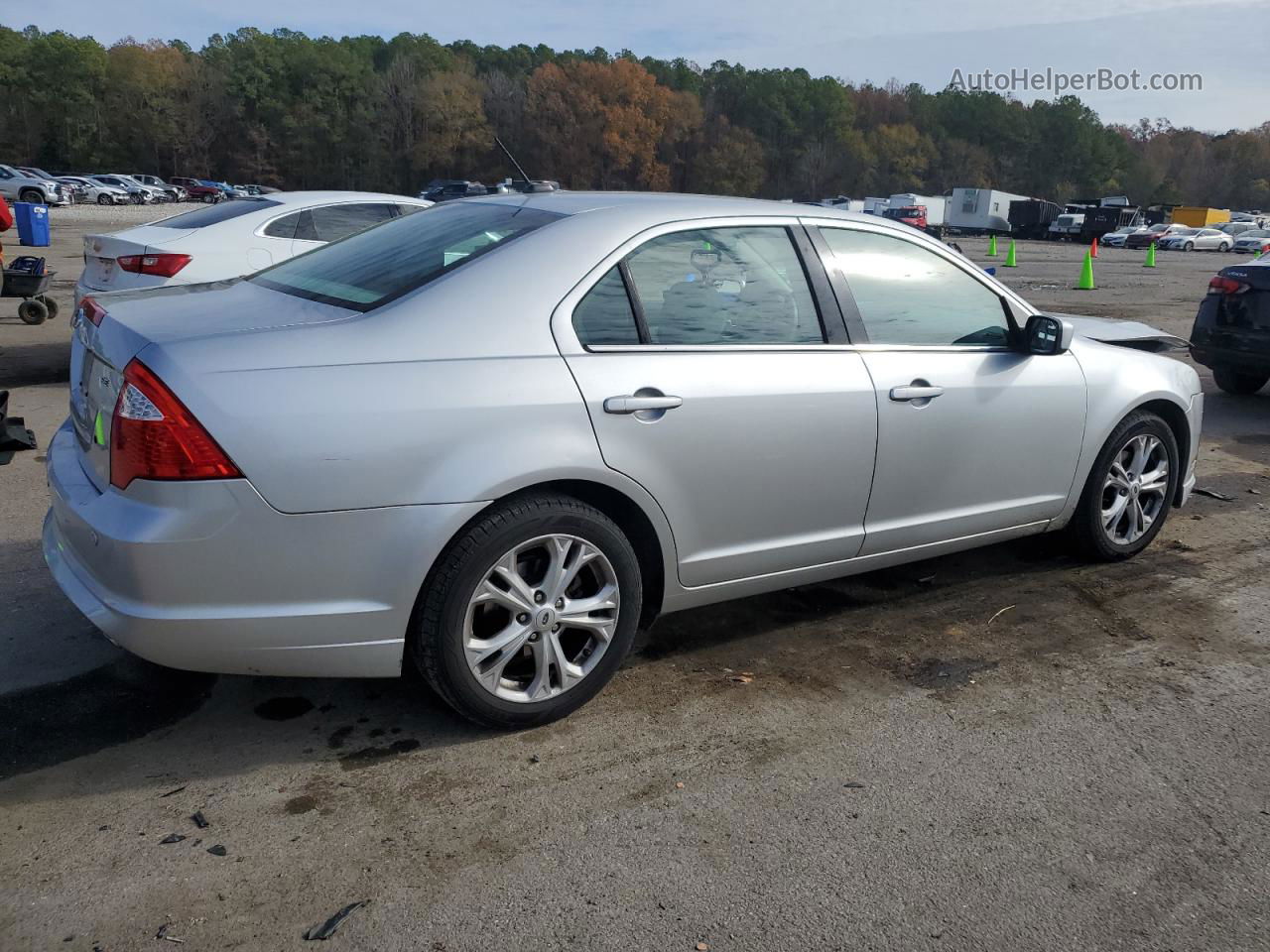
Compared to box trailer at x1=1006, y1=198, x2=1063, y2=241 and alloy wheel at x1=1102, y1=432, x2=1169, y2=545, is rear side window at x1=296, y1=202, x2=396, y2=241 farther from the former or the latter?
box trailer at x1=1006, y1=198, x2=1063, y2=241

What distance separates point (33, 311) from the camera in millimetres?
11344

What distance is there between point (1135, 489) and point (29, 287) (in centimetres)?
1019

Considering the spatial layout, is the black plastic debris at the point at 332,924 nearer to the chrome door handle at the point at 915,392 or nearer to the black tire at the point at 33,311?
the chrome door handle at the point at 915,392

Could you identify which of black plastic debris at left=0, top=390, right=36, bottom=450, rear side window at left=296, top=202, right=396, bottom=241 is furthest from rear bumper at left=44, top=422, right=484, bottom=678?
rear side window at left=296, top=202, right=396, bottom=241

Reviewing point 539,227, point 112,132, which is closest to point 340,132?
point 112,132

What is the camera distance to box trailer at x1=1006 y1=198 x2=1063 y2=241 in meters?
61.6

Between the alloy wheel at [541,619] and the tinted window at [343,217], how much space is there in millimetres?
6258

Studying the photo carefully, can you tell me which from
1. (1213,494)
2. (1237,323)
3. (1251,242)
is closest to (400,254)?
(1213,494)

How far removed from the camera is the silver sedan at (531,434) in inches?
113

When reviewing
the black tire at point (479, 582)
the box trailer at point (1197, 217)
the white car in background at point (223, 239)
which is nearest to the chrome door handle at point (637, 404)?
the black tire at point (479, 582)

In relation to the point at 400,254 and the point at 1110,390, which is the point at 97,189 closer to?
the point at 400,254

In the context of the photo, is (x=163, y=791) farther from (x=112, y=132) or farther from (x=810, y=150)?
(x=810, y=150)

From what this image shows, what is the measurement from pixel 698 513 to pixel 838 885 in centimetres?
128

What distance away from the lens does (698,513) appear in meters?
3.54
